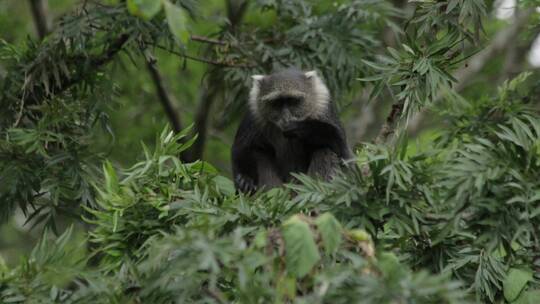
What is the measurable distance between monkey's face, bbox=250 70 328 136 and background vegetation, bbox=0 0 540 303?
0.69 meters

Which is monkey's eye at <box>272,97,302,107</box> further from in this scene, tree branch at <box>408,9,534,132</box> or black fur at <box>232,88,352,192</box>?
tree branch at <box>408,9,534,132</box>

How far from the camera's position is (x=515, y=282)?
201 inches

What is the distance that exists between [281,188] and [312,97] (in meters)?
2.02

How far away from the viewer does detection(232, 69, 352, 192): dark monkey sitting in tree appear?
24.5ft

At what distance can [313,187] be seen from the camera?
4.88 meters

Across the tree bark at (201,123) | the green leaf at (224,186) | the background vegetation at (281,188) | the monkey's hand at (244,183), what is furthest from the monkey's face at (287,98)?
the tree bark at (201,123)

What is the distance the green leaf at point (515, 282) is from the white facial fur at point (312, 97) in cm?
282

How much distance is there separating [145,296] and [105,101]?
333 centimetres

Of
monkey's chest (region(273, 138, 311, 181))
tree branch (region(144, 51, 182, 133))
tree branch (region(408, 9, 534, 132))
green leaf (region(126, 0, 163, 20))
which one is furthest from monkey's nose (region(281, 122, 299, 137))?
tree branch (region(408, 9, 534, 132))

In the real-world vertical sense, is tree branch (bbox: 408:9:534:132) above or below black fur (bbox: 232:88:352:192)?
below

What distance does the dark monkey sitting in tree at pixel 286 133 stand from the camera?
24.5 feet

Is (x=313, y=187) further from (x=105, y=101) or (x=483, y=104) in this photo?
(x=105, y=101)

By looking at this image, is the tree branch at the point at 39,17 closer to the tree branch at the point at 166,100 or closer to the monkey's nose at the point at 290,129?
the tree branch at the point at 166,100

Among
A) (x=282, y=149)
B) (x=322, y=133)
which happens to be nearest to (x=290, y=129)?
(x=322, y=133)
